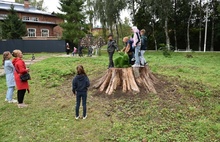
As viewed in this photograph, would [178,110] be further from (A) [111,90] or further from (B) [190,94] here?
(A) [111,90]

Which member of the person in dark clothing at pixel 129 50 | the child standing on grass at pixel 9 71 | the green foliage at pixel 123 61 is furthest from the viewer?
the person in dark clothing at pixel 129 50

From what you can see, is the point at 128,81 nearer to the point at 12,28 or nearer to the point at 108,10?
the point at 108,10

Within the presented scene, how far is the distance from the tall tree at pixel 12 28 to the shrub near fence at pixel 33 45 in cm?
206

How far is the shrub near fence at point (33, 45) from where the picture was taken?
2952 cm

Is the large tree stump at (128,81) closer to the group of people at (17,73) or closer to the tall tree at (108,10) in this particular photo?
the group of people at (17,73)

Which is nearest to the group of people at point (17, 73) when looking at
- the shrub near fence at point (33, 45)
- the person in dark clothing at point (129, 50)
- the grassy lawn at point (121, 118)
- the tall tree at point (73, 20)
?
the grassy lawn at point (121, 118)

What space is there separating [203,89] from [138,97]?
2.49 m

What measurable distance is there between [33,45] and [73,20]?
20.6ft

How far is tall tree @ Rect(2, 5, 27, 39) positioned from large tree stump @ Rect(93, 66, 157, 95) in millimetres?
27879

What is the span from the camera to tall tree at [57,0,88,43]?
31.0 metres

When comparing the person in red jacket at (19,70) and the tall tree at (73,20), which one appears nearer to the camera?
the person in red jacket at (19,70)

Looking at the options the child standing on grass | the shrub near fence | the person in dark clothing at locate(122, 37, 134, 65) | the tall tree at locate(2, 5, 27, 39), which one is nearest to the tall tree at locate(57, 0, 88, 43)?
the shrub near fence

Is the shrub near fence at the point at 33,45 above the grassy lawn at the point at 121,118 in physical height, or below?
above

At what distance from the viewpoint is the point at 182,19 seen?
1453 inches
